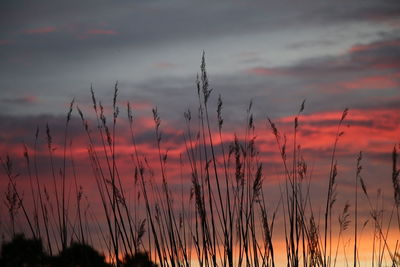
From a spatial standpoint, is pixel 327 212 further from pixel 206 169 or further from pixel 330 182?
pixel 206 169

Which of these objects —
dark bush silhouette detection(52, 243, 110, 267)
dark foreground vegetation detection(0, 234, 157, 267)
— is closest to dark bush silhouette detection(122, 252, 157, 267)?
dark foreground vegetation detection(0, 234, 157, 267)

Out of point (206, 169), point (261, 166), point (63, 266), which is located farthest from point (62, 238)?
point (261, 166)

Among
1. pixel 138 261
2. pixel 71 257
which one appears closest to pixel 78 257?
pixel 71 257

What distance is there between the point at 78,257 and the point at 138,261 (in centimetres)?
69

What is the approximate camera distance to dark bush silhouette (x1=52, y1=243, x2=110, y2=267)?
4.03 meters

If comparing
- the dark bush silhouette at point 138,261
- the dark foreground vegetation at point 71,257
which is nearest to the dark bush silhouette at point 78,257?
the dark foreground vegetation at point 71,257

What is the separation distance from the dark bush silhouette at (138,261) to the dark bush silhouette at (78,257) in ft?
0.79

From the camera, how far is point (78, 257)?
460cm

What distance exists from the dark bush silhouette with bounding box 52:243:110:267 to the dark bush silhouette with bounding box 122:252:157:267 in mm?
242

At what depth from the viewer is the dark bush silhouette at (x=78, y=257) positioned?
4031 millimetres

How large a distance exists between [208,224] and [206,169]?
0.40m

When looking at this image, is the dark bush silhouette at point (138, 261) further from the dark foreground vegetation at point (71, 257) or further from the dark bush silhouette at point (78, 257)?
the dark bush silhouette at point (78, 257)

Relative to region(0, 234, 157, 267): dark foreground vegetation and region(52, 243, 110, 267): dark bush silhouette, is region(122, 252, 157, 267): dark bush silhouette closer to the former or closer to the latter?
region(0, 234, 157, 267): dark foreground vegetation

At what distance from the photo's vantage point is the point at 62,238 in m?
4.09
